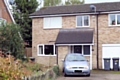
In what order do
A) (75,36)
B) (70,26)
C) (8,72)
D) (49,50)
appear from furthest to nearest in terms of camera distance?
(49,50) → (70,26) → (75,36) → (8,72)

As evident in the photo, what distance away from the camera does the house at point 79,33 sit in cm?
2569

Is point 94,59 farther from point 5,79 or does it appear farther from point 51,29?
point 5,79

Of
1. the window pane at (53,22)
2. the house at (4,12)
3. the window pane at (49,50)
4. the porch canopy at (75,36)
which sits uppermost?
the house at (4,12)

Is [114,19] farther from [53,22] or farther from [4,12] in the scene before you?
[4,12]

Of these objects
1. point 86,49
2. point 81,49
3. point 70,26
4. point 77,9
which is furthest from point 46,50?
point 77,9

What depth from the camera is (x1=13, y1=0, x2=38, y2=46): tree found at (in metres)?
37.2

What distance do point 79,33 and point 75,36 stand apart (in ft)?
1.94

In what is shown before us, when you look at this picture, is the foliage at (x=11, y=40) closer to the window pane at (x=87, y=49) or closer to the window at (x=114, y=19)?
the window pane at (x=87, y=49)

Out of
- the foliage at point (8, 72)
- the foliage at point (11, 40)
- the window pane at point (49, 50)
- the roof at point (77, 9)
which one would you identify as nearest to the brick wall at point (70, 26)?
the window pane at point (49, 50)

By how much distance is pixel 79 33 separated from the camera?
2656 centimetres

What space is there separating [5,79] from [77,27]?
20166mm

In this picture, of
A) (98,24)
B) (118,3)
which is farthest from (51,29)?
(118,3)

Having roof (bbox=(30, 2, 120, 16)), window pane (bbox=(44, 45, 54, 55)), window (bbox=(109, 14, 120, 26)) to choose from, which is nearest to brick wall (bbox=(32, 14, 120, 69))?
window (bbox=(109, 14, 120, 26))

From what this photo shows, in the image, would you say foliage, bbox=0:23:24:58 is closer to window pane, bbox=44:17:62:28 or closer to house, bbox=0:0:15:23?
window pane, bbox=44:17:62:28
